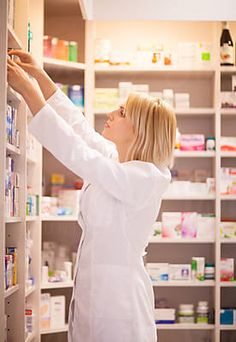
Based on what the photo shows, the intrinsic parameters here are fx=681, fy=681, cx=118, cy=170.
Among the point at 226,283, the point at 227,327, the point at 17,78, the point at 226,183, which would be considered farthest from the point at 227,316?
the point at 17,78

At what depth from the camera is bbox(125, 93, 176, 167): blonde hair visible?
8.44ft

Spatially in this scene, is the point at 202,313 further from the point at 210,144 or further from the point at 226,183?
the point at 210,144

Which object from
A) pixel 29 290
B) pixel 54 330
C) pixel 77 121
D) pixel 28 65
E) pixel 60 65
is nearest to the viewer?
pixel 28 65

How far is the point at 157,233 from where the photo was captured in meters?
4.61

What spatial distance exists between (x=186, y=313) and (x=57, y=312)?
88 cm

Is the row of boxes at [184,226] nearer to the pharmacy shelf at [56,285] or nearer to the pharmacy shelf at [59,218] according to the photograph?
the pharmacy shelf at [59,218]

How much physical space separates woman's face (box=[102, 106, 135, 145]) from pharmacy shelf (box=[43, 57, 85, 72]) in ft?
5.92

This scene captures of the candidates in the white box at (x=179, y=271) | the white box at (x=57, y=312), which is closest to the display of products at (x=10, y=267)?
the white box at (x=57, y=312)

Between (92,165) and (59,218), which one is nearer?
(92,165)

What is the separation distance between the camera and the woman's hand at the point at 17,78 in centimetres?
245

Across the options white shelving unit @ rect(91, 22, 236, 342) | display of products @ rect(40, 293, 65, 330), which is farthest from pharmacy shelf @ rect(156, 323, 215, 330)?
display of products @ rect(40, 293, 65, 330)

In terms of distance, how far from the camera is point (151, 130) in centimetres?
257

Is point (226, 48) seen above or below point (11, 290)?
above

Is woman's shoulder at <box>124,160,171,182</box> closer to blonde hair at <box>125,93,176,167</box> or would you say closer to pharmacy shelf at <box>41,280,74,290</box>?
blonde hair at <box>125,93,176,167</box>
